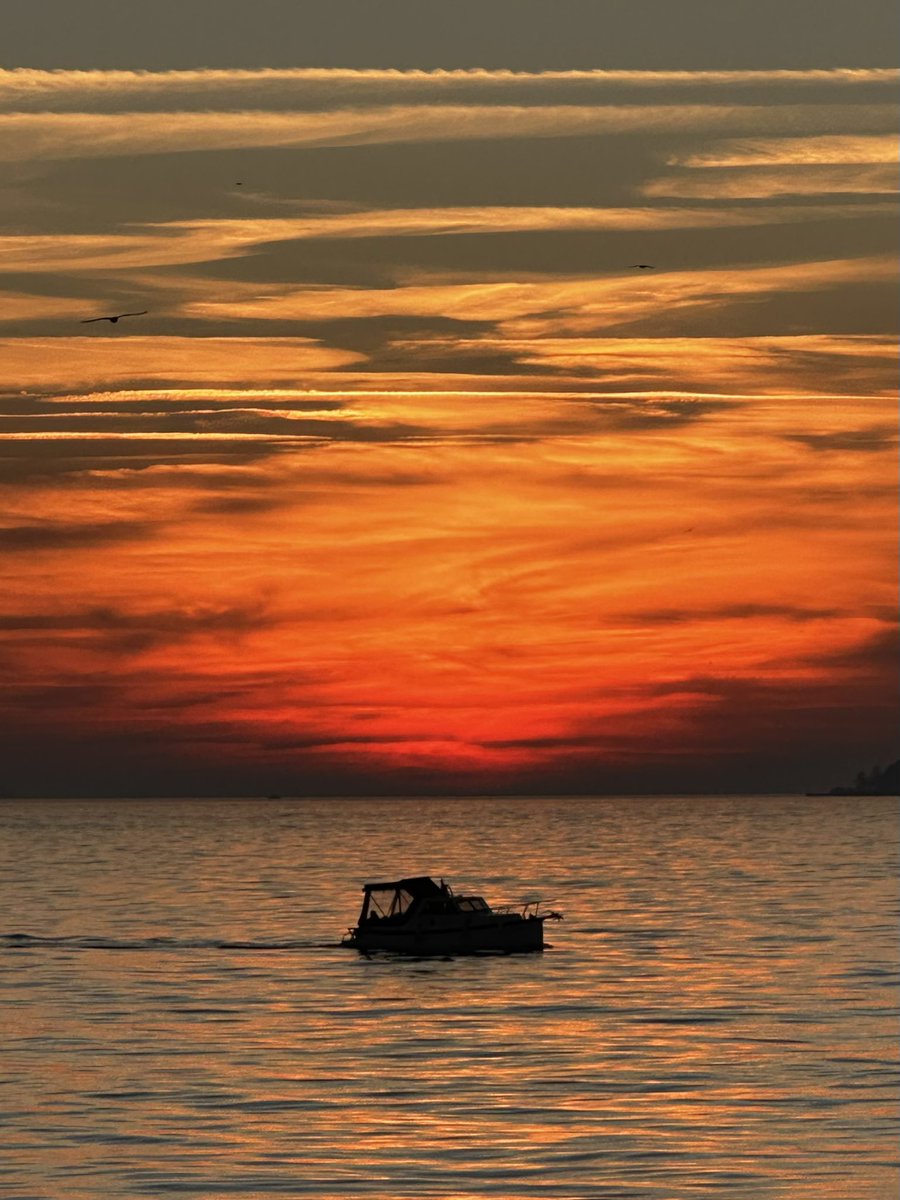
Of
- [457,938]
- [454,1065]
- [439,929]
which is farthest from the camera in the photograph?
[439,929]

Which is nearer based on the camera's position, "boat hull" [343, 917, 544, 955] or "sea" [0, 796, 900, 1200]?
"sea" [0, 796, 900, 1200]

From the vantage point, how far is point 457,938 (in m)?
105

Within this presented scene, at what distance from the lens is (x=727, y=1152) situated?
50938mm

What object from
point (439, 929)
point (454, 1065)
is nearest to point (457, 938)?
point (439, 929)

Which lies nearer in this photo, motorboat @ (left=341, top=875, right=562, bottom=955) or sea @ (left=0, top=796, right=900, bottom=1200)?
sea @ (left=0, top=796, right=900, bottom=1200)

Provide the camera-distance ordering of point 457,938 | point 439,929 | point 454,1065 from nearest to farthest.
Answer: point 454,1065
point 457,938
point 439,929

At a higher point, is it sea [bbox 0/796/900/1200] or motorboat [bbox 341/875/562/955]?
motorboat [bbox 341/875/562/955]

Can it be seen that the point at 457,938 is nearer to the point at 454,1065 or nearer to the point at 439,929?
the point at 439,929

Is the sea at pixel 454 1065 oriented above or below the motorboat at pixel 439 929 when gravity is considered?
below

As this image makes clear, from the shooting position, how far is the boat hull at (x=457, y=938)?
105 m

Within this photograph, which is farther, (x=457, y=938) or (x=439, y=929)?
(x=439, y=929)

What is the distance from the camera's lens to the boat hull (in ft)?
344

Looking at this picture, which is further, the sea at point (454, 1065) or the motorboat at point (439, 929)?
the motorboat at point (439, 929)

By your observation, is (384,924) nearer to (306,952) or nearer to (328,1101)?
(306,952)
